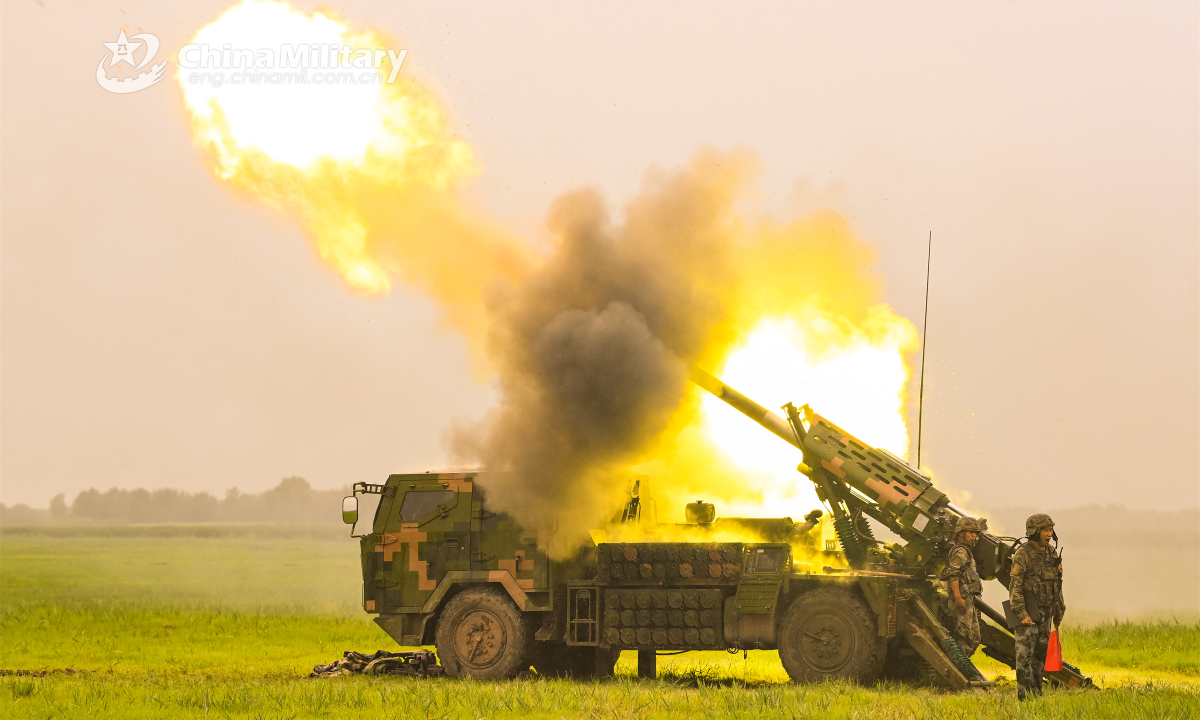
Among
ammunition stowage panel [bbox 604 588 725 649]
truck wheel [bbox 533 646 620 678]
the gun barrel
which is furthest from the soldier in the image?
truck wheel [bbox 533 646 620 678]

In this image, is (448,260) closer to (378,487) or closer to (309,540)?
(378,487)

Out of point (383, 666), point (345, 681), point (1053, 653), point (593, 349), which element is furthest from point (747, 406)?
point (345, 681)

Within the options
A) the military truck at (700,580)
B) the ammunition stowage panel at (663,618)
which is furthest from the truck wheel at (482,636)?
the ammunition stowage panel at (663,618)

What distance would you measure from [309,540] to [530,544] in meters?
90.4

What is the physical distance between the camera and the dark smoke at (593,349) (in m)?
16.4

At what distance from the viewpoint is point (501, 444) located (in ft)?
54.9

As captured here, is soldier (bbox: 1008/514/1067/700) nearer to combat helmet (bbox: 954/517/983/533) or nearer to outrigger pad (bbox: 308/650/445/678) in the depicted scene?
combat helmet (bbox: 954/517/983/533)

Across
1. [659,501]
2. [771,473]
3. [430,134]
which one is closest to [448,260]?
[430,134]

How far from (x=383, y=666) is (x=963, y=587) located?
25.0 feet

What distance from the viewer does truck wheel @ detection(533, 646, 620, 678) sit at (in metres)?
16.5

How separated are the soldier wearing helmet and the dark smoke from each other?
439 cm

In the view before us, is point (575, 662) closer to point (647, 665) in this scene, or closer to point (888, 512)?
point (647, 665)

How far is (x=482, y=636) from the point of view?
15867mm

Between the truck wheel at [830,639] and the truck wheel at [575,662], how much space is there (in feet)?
9.21
